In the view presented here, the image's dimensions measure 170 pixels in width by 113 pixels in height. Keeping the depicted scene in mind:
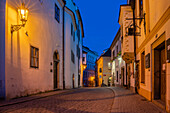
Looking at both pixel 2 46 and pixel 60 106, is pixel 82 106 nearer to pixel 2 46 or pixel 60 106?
pixel 60 106

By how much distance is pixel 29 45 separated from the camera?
38.4 feet

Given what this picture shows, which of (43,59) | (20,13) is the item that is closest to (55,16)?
(43,59)

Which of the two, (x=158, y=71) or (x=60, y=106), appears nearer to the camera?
(x=60, y=106)

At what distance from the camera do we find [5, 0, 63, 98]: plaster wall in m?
9.40

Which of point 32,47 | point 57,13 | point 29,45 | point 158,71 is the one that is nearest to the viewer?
point 158,71

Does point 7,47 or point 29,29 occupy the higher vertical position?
point 29,29

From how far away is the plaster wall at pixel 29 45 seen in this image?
9398 millimetres

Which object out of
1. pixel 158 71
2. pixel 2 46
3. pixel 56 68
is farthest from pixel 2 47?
pixel 56 68

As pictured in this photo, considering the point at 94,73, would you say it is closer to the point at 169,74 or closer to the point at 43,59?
the point at 43,59

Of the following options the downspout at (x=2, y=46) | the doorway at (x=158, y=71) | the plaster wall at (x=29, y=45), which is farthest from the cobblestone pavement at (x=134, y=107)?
the plaster wall at (x=29, y=45)

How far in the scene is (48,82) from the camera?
1534cm

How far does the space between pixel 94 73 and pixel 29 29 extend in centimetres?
6576

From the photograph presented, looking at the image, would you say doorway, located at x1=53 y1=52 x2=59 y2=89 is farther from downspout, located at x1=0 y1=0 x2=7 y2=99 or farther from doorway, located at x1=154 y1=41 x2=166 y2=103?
doorway, located at x1=154 y1=41 x2=166 y2=103

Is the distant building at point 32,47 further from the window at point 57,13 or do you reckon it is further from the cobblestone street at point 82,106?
the cobblestone street at point 82,106
